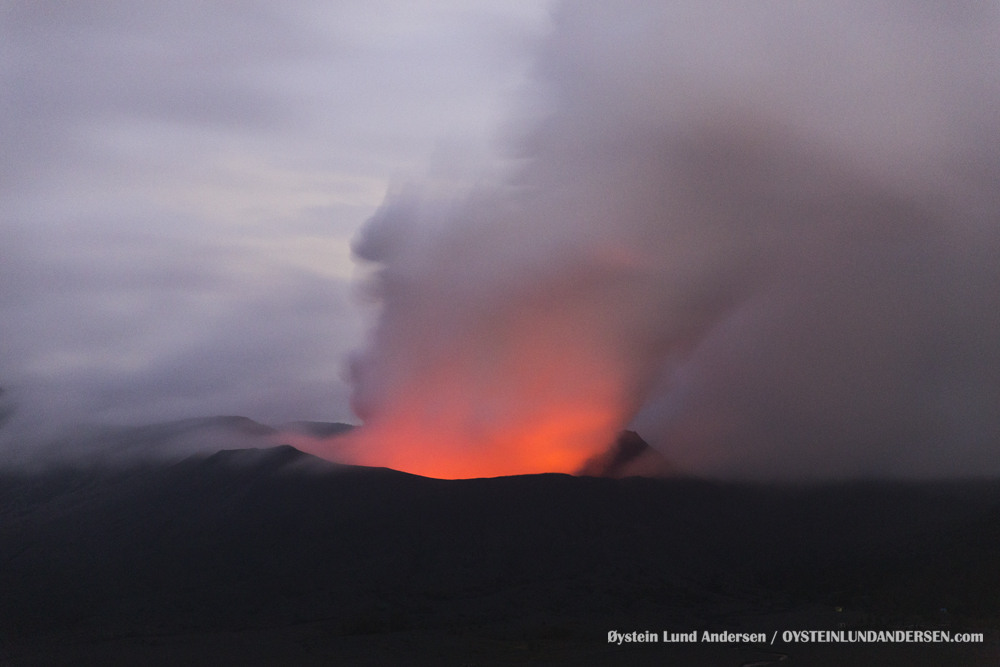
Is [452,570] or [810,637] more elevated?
[452,570]

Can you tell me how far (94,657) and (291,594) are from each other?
1545 centimetres

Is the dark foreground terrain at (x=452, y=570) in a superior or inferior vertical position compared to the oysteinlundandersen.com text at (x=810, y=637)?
superior

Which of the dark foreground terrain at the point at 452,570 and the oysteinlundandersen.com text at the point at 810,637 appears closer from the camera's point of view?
the dark foreground terrain at the point at 452,570

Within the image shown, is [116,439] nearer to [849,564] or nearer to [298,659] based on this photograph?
[298,659]

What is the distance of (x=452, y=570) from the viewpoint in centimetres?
7731

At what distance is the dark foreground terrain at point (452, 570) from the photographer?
6475 centimetres

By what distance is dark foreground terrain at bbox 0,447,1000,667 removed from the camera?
64.8m

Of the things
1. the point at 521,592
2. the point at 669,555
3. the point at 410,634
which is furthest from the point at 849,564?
the point at 410,634

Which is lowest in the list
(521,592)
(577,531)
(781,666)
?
(781,666)

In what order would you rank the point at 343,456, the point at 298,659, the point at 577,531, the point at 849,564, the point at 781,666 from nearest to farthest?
the point at 781,666
the point at 298,659
the point at 577,531
the point at 849,564
the point at 343,456

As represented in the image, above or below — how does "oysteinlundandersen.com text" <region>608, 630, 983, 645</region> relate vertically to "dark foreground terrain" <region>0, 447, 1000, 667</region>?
below

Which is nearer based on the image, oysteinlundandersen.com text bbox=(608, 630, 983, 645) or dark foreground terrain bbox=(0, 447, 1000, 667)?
dark foreground terrain bbox=(0, 447, 1000, 667)

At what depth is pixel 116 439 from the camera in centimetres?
11038

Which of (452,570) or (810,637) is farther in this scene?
(452,570)
